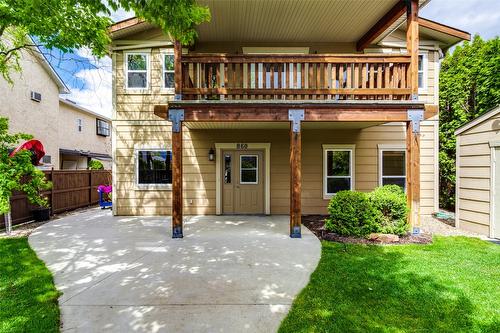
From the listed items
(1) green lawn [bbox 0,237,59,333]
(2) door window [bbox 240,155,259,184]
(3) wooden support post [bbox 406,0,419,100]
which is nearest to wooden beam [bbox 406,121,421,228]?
(3) wooden support post [bbox 406,0,419,100]

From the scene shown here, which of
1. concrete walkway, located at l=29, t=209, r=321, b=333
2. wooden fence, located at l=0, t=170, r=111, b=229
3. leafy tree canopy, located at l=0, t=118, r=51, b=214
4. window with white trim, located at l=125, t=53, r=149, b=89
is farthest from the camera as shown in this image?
window with white trim, located at l=125, t=53, r=149, b=89

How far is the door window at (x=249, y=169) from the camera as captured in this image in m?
8.48

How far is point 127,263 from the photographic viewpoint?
4371 mm

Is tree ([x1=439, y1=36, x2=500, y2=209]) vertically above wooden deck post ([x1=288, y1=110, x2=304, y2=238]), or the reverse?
tree ([x1=439, y1=36, x2=500, y2=209])

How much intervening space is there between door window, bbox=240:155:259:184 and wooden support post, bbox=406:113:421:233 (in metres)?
4.33

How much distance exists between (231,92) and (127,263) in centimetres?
407

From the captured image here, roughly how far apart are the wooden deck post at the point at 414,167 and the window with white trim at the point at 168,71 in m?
6.88

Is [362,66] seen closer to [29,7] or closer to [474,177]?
[474,177]

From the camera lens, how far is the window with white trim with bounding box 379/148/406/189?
329 inches

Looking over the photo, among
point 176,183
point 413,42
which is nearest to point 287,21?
point 413,42

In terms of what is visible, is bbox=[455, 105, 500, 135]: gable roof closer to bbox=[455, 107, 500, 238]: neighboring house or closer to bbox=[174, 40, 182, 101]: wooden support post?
bbox=[455, 107, 500, 238]: neighboring house

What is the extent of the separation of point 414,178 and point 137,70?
27.8ft

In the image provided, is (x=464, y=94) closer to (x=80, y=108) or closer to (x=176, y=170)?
(x=176, y=170)

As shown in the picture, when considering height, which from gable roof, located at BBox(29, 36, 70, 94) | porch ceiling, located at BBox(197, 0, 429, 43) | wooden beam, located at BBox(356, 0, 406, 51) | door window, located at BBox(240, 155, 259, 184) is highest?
gable roof, located at BBox(29, 36, 70, 94)
